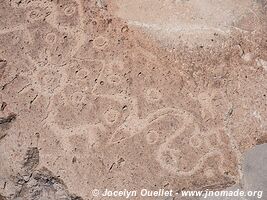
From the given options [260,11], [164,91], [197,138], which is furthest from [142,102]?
[260,11]

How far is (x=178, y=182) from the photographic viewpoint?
14.2 feet

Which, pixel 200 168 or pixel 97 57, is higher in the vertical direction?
pixel 97 57

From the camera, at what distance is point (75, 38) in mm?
4535

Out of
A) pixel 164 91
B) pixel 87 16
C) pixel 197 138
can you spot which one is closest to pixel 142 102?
pixel 164 91

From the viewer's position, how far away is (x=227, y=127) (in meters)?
4.40

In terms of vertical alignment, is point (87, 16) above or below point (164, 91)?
above

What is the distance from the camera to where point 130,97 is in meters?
4.43

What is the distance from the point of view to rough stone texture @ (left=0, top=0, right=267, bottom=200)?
14.3 ft

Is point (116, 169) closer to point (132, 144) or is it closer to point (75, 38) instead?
point (132, 144)

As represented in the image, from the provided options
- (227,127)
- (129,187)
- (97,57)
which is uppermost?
(97,57)

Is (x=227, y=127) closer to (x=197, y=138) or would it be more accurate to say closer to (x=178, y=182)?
(x=197, y=138)

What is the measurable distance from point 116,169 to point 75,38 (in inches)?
40.1

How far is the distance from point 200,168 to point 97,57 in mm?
1102

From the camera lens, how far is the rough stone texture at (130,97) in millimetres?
4352
